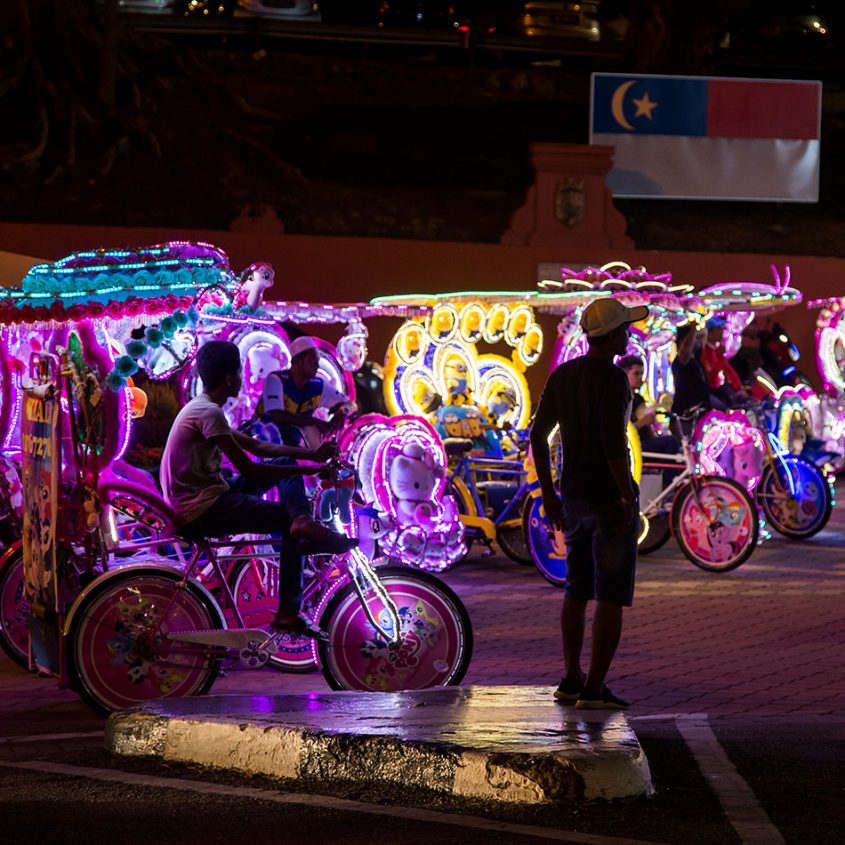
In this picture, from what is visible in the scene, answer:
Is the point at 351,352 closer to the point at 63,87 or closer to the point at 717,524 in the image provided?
Result: the point at 717,524

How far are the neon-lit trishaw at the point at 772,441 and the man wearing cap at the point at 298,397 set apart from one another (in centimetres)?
358

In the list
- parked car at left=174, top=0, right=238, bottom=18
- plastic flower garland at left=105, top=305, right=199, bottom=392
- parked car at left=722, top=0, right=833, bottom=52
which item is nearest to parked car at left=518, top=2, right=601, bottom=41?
parked car at left=722, top=0, right=833, bottom=52

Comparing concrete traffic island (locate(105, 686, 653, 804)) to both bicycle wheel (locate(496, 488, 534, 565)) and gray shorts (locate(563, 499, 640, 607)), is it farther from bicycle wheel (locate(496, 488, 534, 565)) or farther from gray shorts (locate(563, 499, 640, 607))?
bicycle wheel (locate(496, 488, 534, 565))

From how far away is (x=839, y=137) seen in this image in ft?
127

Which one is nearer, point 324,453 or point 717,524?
point 324,453

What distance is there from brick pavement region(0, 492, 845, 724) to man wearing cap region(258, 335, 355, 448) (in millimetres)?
1686

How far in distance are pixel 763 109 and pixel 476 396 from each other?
60.3ft

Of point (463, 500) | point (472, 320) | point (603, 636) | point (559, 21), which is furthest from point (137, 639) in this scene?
point (559, 21)

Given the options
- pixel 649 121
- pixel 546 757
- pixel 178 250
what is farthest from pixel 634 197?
pixel 546 757

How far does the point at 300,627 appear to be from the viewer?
332 inches

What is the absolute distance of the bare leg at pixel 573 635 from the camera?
7898 mm

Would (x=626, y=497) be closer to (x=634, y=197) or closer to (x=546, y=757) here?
(x=546, y=757)

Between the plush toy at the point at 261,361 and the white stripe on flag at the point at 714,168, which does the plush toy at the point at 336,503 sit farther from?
the white stripe on flag at the point at 714,168

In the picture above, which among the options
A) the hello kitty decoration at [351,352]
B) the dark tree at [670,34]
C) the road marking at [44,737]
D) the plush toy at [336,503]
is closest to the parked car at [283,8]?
the dark tree at [670,34]
